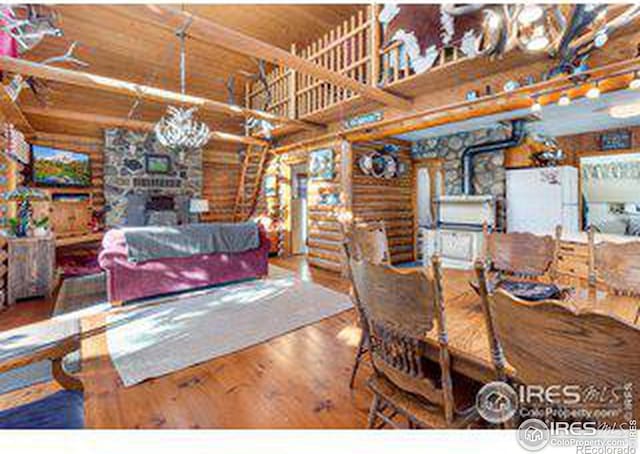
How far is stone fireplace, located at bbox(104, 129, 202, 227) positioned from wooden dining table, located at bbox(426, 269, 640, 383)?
6.61 meters

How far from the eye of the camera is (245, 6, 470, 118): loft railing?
3.85 metres

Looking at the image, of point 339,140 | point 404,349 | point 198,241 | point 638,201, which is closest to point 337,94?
point 339,140

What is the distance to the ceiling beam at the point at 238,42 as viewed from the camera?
2.14m

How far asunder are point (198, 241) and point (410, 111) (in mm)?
3655

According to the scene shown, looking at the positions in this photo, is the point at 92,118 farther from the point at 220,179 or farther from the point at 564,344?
the point at 564,344

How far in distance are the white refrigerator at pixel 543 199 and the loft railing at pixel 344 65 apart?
8.43 feet

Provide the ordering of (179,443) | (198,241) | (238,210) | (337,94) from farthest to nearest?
(238,210) → (337,94) → (198,241) → (179,443)

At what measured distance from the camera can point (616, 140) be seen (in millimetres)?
4617

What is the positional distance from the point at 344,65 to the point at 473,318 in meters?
4.51

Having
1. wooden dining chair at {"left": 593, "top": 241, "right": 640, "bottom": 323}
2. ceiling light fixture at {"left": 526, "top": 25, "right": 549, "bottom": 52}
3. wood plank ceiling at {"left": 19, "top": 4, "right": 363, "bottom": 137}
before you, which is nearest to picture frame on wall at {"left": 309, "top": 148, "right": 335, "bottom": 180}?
wood plank ceiling at {"left": 19, "top": 4, "right": 363, "bottom": 137}

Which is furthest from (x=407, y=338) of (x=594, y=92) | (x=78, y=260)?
(x=78, y=260)

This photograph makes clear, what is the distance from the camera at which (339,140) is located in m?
5.40

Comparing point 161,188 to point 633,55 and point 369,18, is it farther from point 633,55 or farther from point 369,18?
point 633,55

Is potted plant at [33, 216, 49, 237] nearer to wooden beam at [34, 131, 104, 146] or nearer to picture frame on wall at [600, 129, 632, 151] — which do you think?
wooden beam at [34, 131, 104, 146]
